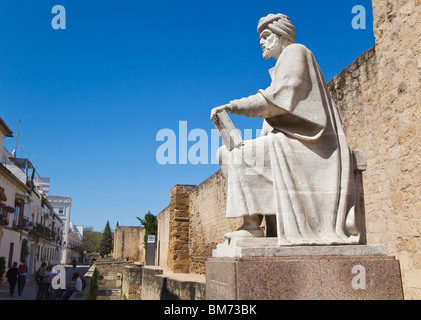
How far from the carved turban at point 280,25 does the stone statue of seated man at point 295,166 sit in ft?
0.72

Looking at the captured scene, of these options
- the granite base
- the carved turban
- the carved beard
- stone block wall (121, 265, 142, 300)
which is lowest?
stone block wall (121, 265, 142, 300)

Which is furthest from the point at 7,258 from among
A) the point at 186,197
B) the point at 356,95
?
the point at 356,95

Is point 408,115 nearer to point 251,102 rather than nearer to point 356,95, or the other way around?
point 356,95

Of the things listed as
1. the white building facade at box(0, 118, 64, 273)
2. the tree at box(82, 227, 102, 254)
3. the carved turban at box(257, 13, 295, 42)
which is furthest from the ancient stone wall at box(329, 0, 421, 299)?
the tree at box(82, 227, 102, 254)

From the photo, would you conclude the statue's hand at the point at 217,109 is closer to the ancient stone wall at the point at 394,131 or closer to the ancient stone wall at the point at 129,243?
the ancient stone wall at the point at 394,131

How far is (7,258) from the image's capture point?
65.2ft

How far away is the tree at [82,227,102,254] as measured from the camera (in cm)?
10150

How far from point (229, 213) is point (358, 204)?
91 cm

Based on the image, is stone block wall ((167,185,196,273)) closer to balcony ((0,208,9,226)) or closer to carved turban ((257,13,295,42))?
balcony ((0,208,9,226))

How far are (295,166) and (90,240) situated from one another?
108 metres

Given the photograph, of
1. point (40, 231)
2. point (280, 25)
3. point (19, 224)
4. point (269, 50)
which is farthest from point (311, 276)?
point (40, 231)

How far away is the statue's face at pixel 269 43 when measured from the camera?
3137mm

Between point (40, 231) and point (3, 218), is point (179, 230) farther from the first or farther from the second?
point (40, 231)

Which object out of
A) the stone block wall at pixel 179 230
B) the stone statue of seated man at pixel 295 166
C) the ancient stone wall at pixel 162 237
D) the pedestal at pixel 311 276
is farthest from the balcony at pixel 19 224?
the pedestal at pixel 311 276
